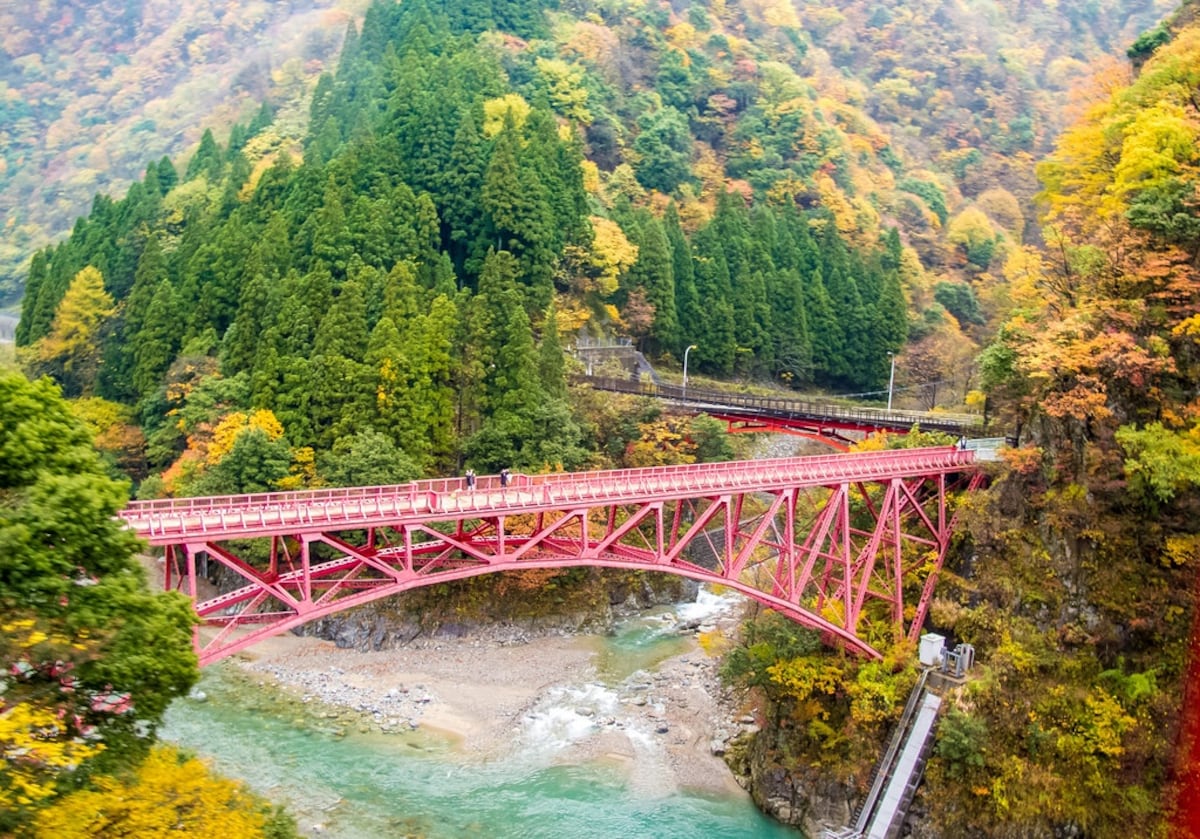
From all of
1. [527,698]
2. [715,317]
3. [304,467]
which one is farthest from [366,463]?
[715,317]

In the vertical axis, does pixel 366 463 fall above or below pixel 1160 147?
below

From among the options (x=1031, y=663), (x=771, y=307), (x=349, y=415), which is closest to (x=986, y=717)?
(x=1031, y=663)

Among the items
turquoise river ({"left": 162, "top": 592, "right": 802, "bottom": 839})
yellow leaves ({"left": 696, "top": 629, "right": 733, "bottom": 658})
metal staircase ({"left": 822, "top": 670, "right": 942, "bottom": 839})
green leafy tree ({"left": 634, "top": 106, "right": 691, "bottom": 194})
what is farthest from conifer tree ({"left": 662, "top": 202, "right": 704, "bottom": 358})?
metal staircase ({"left": 822, "top": 670, "right": 942, "bottom": 839})

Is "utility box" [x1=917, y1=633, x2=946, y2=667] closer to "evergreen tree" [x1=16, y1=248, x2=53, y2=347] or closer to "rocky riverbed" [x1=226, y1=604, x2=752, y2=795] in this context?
"rocky riverbed" [x1=226, y1=604, x2=752, y2=795]

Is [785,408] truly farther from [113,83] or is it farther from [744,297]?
[113,83]

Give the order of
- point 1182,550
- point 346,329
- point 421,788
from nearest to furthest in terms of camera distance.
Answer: point 1182,550 < point 421,788 < point 346,329

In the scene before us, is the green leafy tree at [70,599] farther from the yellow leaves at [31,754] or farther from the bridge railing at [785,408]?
the bridge railing at [785,408]
